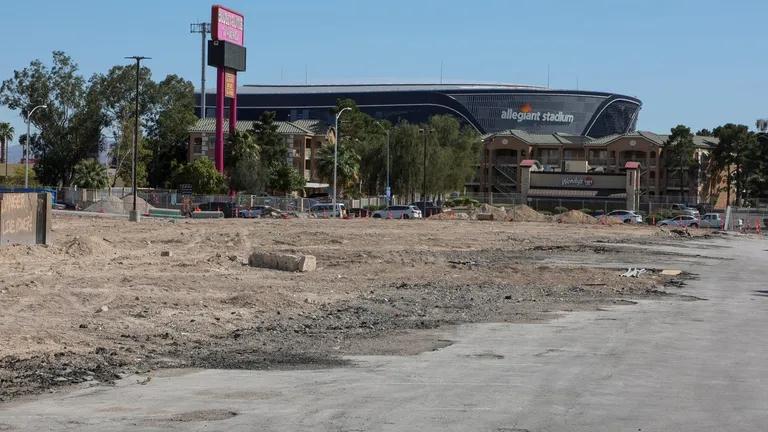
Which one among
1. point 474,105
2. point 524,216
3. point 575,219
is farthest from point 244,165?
point 474,105

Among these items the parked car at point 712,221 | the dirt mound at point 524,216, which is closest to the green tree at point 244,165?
the dirt mound at point 524,216

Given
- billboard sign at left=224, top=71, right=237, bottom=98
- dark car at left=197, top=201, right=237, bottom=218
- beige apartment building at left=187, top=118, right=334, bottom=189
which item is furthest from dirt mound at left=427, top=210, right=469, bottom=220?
beige apartment building at left=187, top=118, right=334, bottom=189

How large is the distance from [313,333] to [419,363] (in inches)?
135

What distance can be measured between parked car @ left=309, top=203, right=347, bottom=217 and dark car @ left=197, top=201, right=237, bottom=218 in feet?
19.9

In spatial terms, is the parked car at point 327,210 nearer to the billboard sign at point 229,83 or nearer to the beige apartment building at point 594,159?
the billboard sign at point 229,83

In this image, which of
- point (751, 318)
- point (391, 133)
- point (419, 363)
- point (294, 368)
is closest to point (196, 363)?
point (294, 368)

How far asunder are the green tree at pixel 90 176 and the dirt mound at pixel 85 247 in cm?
7076

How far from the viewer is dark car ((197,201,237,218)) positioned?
77375 mm

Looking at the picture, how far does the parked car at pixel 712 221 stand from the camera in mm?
81062

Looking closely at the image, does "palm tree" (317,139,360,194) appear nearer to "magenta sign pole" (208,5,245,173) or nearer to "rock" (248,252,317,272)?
"magenta sign pole" (208,5,245,173)

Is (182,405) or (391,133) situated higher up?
(391,133)

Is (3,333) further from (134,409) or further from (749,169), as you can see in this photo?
(749,169)

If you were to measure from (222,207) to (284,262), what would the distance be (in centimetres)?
5328

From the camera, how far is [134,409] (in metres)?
10.6
